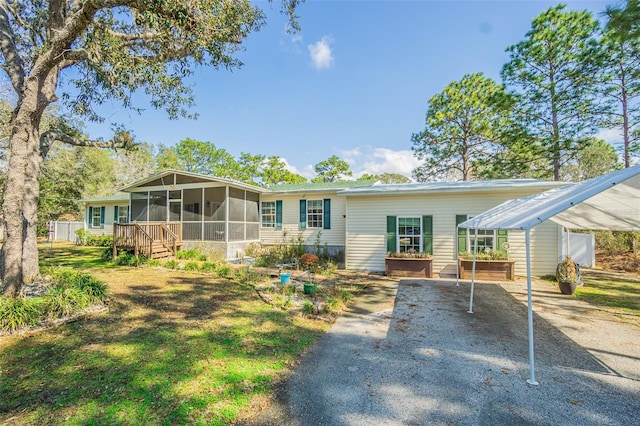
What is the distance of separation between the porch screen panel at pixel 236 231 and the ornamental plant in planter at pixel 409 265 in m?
6.95

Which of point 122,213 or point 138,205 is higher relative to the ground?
point 138,205

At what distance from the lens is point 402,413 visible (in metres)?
2.53

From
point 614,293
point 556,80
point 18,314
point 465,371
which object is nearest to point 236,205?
point 18,314

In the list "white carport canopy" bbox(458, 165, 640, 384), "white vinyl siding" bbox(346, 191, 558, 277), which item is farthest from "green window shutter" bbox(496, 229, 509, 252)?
"white carport canopy" bbox(458, 165, 640, 384)

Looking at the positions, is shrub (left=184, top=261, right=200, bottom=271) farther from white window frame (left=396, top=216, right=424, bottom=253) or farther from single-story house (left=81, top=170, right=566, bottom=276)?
white window frame (left=396, top=216, right=424, bottom=253)

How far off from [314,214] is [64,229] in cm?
2093

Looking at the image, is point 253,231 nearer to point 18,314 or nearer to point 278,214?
point 278,214

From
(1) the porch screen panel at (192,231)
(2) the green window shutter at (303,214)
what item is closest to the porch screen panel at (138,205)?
(1) the porch screen panel at (192,231)

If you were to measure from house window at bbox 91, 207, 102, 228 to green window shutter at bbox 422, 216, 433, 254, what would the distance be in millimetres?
21911

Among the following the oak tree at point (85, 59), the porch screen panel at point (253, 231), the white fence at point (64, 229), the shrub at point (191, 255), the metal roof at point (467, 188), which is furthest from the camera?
the white fence at point (64, 229)

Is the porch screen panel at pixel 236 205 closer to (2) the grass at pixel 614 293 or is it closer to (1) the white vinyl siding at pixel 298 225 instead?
(1) the white vinyl siding at pixel 298 225

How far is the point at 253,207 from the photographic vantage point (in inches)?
548

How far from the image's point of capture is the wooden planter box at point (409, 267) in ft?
30.6

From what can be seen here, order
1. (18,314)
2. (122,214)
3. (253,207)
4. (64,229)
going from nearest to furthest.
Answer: (18,314), (253,207), (122,214), (64,229)
